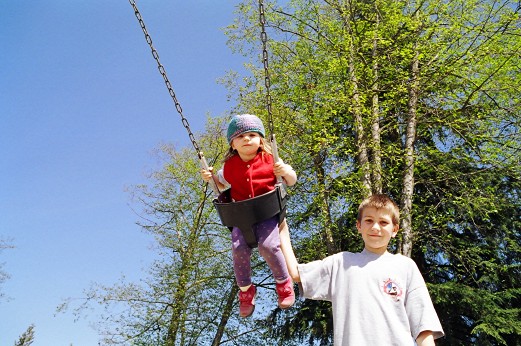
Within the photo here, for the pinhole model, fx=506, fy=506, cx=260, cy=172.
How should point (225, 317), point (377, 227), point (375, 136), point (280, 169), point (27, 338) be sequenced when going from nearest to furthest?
point (377, 227)
point (280, 169)
point (375, 136)
point (225, 317)
point (27, 338)

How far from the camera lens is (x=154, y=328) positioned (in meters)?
15.4

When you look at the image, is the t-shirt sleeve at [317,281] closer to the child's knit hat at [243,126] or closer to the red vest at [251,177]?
the red vest at [251,177]

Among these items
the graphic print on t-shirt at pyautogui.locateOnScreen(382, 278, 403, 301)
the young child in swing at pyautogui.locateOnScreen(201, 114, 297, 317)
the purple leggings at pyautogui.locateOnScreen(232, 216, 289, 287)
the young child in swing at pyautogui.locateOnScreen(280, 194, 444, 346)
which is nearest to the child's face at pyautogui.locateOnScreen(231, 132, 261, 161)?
the young child in swing at pyautogui.locateOnScreen(201, 114, 297, 317)

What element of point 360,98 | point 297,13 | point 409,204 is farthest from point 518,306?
point 297,13

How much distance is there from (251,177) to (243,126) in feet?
1.07

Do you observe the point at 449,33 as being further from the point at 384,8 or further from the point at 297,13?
the point at 297,13

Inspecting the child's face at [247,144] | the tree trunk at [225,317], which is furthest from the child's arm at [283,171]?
the tree trunk at [225,317]

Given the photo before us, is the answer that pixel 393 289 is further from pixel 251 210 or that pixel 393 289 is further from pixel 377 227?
pixel 251 210

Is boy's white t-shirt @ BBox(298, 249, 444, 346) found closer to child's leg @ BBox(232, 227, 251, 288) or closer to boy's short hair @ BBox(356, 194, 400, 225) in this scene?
boy's short hair @ BBox(356, 194, 400, 225)

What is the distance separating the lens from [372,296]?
2.72 m

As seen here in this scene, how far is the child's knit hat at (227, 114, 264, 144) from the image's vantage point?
3.15 metres

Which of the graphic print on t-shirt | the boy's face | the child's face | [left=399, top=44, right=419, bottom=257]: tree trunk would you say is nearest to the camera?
the graphic print on t-shirt

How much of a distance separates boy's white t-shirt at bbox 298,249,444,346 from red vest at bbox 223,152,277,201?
534mm

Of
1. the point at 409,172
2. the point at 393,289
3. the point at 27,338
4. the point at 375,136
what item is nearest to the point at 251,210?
the point at 393,289
